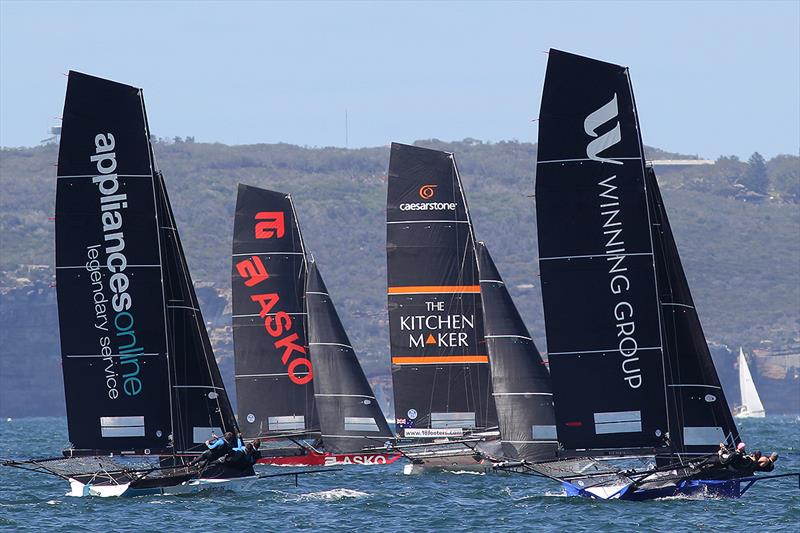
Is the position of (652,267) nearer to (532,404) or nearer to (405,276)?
(532,404)

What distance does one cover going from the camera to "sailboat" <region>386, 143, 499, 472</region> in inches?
1932

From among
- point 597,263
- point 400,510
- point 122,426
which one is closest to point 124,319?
point 122,426

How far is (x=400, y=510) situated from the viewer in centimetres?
3838

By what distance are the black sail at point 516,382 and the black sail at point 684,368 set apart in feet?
27.1

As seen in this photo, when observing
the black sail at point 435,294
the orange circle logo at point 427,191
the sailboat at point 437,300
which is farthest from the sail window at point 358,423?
the orange circle logo at point 427,191

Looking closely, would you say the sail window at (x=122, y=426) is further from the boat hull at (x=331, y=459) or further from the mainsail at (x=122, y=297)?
the boat hull at (x=331, y=459)

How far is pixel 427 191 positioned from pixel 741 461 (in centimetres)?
1650

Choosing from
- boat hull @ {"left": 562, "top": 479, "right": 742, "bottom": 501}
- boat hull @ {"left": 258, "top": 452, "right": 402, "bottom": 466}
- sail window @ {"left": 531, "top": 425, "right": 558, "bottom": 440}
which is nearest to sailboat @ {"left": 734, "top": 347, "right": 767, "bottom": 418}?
boat hull @ {"left": 258, "top": 452, "right": 402, "bottom": 466}

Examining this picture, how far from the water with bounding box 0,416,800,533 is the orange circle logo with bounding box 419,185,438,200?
8.06m

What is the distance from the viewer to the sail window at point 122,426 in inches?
1527

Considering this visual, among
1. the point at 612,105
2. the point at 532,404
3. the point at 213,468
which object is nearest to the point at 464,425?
the point at 532,404

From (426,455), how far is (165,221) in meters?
12.8

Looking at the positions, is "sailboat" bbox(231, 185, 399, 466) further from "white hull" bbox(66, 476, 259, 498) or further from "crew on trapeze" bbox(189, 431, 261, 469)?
"crew on trapeze" bbox(189, 431, 261, 469)

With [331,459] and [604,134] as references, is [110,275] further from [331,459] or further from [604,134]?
[331,459]
